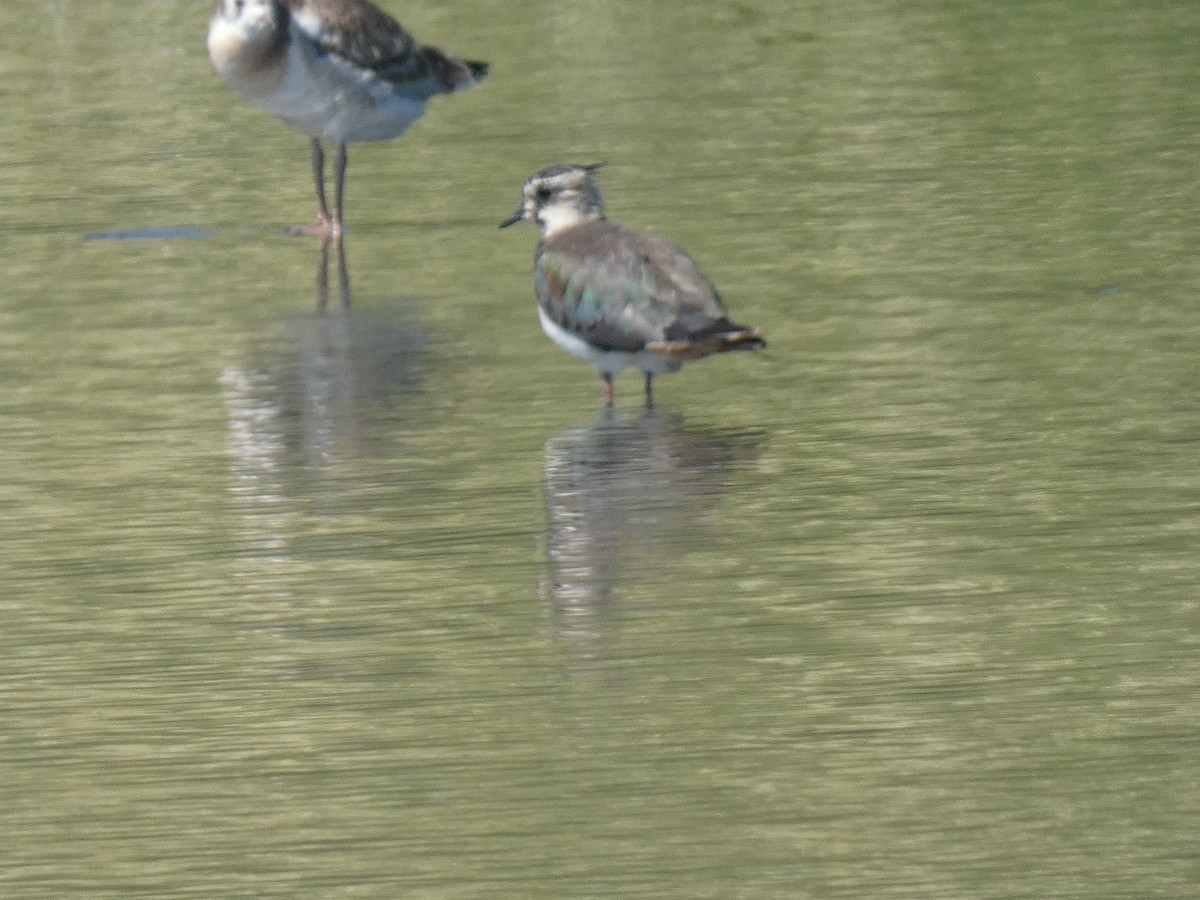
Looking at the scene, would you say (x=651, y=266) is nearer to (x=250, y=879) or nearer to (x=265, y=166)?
(x=250, y=879)

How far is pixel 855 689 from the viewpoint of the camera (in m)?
7.41

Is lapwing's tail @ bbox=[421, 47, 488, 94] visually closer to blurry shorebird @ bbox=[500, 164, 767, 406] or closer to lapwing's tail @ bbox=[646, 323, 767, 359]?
blurry shorebird @ bbox=[500, 164, 767, 406]

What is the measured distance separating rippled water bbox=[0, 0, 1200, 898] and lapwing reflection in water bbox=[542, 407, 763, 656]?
2 centimetres

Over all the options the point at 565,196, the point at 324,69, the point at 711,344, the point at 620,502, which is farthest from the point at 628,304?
the point at 324,69

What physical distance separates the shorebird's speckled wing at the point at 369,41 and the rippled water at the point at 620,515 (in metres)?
0.52

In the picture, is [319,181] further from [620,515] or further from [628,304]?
[620,515]

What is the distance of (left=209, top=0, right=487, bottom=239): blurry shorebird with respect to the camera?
14.4 metres

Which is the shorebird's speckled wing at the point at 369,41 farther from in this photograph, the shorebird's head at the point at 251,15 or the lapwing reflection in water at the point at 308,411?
the lapwing reflection in water at the point at 308,411

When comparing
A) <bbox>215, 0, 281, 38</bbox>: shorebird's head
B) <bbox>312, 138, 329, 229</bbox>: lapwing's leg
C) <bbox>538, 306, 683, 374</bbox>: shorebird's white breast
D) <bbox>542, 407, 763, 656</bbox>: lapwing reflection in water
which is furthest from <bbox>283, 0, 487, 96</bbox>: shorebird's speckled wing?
<bbox>542, 407, 763, 656</bbox>: lapwing reflection in water

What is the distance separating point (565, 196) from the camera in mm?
11414

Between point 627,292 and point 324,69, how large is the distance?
467 cm

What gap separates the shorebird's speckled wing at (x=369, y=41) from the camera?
14.8 metres

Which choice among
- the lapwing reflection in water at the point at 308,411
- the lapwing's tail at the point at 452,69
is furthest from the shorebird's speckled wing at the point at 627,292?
the lapwing's tail at the point at 452,69

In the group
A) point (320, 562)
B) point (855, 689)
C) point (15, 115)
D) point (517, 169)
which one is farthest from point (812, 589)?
point (15, 115)
